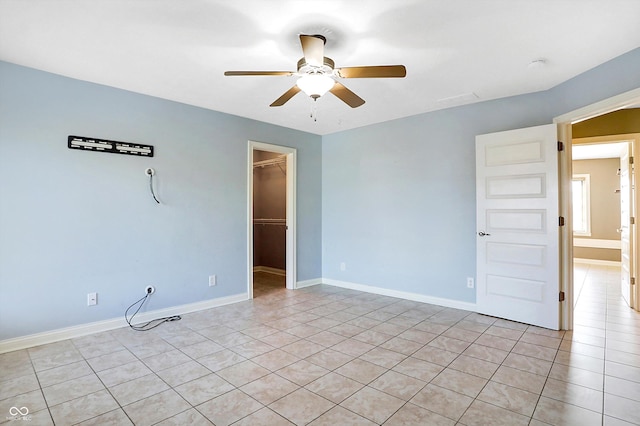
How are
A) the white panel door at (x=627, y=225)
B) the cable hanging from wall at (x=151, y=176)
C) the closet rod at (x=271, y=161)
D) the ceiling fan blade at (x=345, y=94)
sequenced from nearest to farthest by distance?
the ceiling fan blade at (x=345, y=94)
the cable hanging from wall at (x=151, y=176)
the white panel door at (x=627, y=225)
the closet rod at (x=271, y=161)

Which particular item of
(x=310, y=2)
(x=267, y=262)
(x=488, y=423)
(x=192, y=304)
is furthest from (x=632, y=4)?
(x=267, y=262)

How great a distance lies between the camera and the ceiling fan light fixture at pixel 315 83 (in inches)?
88.2

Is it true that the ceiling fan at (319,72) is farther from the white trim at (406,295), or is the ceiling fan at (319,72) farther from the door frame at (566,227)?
the white trim at (406,295)

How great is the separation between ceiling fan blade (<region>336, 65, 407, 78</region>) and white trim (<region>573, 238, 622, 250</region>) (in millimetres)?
7846

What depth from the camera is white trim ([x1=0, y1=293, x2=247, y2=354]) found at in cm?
274

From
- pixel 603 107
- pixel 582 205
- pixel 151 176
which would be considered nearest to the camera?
pixel 603 107

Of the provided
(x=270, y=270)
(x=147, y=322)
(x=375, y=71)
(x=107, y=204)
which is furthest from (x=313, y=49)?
(x=270, y=270)

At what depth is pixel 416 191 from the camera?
14.0ft

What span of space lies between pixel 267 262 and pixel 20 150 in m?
4.37

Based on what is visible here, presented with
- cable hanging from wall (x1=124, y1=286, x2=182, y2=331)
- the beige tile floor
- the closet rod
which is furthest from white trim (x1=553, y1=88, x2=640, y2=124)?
cable hanging from wall (x1=124, y1=286, x2=182, y2=331)

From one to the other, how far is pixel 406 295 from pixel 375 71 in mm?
3160

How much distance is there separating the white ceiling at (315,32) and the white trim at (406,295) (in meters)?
2.48

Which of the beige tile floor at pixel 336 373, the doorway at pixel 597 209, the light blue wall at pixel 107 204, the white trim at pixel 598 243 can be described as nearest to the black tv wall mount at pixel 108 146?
the light blue wall at pixel 107 204

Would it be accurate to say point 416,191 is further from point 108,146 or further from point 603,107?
point 108,146
